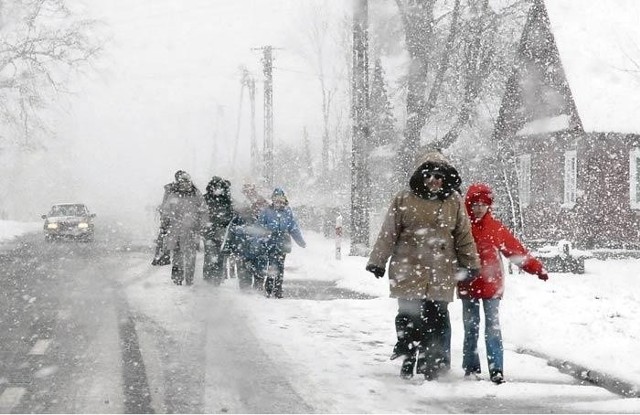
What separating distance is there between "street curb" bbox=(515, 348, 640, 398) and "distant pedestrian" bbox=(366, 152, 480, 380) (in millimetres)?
1465

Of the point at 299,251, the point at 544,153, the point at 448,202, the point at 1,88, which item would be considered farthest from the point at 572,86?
the point at 1,88

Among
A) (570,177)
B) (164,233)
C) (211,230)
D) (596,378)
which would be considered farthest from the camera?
(570,177)

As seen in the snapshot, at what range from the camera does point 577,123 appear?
2469 cm

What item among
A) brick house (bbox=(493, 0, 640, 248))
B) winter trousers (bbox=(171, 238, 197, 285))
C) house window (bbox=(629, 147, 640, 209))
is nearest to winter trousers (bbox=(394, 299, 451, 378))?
winter trousers (bbox=(171, 238, 197, 285))

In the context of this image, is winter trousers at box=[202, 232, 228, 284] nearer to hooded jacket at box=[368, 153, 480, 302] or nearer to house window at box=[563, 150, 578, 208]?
hooded jacket at box=[368, 153, 480, 302]

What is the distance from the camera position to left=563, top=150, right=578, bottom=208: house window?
2547 centimetres

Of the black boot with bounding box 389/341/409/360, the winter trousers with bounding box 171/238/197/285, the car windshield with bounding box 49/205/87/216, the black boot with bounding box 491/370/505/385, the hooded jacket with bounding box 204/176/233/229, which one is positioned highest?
the car windshield with bounding box 49/205/87/216

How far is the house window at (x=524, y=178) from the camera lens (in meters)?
28.5

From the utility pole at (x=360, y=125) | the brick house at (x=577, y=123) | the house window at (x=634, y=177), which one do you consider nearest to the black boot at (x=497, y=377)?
the utility pole at (x=360, y=125)

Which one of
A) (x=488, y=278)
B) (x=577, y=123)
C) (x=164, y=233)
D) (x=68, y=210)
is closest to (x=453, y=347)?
A: (x=488, y=278)

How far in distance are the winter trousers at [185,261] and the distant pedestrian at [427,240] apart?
7869 millimetres

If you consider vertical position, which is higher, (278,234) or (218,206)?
(218,206)

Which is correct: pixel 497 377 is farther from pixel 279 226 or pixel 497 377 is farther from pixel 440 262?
pixel 279 226

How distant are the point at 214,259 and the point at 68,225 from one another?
17.5 m
